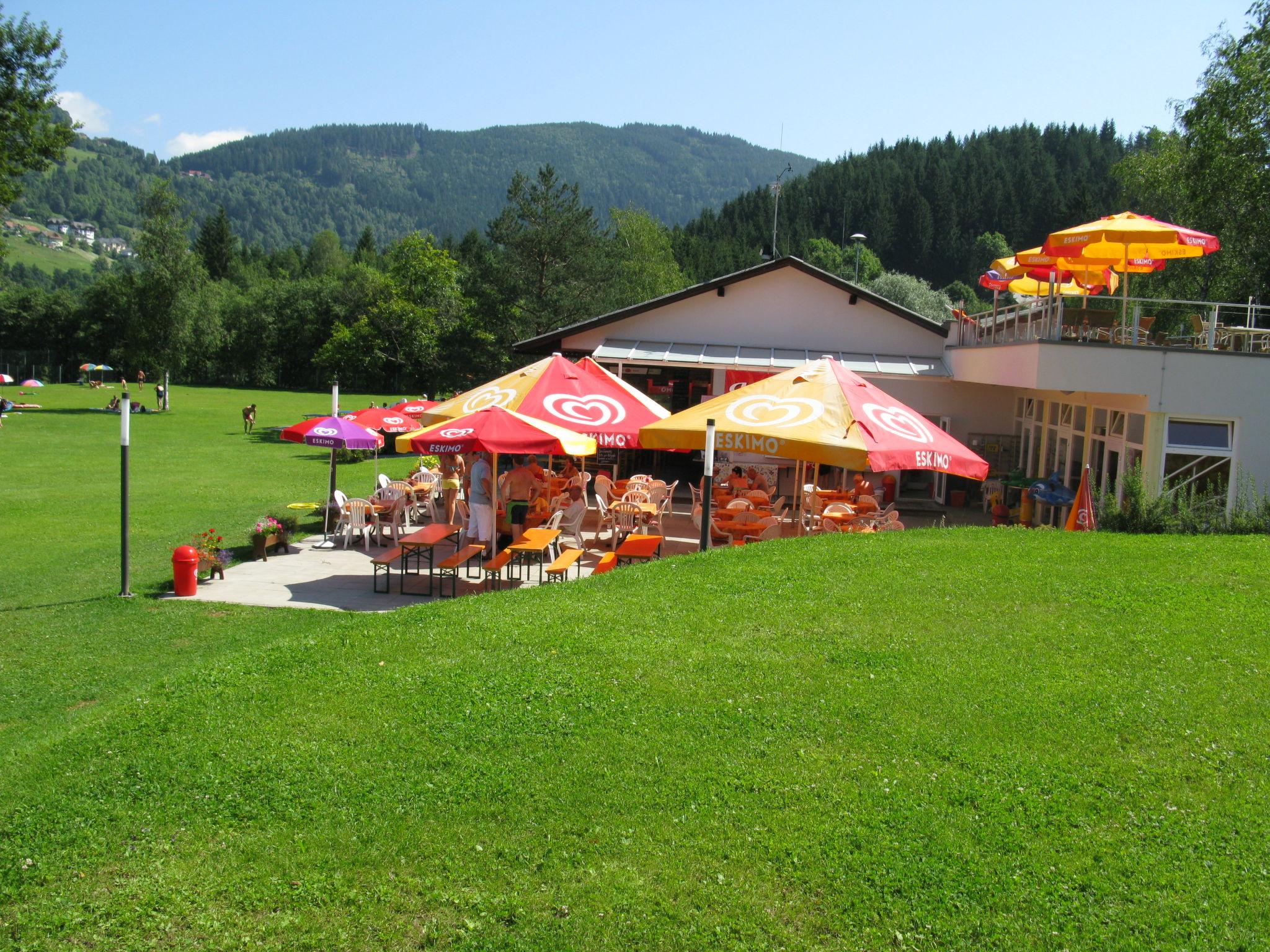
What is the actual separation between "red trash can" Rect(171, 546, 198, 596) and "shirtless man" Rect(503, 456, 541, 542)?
4.38 m

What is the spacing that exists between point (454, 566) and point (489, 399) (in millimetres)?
4104

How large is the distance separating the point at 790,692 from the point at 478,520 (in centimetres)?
809

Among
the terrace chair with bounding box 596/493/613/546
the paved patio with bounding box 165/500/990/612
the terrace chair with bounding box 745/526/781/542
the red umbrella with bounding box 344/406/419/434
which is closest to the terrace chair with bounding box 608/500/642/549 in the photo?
the terrace chair with bounding box 596/493/613/546

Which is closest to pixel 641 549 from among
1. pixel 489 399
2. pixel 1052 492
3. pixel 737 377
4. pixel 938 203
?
pixel 489 399

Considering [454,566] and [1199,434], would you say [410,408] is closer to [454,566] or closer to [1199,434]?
[454,566]

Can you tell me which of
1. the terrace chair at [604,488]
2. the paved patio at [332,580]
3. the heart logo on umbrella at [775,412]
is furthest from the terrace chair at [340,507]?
the heart logo on umbrella at [775,412]

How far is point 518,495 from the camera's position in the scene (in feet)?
52.9

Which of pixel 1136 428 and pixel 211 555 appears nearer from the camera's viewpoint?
pixel 211 555

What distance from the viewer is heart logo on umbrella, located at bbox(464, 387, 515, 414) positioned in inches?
599

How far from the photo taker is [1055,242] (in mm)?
15516

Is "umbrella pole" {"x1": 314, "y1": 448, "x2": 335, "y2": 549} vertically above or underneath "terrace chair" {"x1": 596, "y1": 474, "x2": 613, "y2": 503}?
underneath

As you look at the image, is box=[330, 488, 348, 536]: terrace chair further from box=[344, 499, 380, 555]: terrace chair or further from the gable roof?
the gable roof

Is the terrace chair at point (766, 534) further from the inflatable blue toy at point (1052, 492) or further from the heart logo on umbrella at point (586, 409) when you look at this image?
the inflatable blue toy at point (1052, 492)

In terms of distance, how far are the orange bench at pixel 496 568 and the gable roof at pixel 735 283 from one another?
39.0ft
